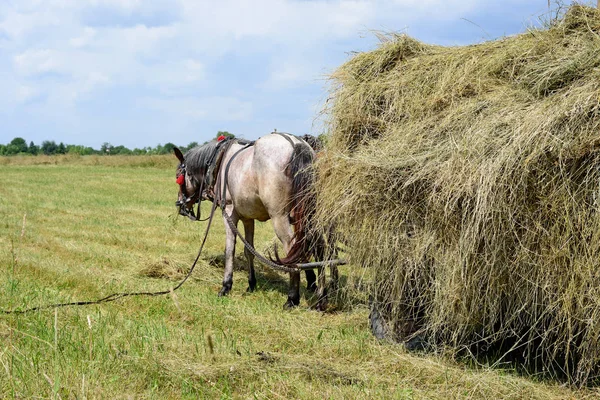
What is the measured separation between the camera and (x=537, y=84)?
381cm

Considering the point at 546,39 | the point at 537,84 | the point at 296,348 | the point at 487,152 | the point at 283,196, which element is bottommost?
the point at 296,348

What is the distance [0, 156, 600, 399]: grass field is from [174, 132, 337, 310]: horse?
1.63ft

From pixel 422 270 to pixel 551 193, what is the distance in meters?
1.05

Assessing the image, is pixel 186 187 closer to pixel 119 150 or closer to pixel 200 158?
pixel 200 158

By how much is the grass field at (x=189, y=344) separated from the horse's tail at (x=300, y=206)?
0.58 meters

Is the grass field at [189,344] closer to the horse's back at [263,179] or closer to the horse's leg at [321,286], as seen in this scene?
the horse's leg at [321,286]

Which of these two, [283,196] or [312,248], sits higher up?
[283,196]

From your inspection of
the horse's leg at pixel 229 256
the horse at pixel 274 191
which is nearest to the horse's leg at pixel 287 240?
the horse at pixel 274 191

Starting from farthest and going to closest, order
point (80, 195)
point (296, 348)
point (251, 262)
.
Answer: point (80, 195), point (251, 262), point (296, 348)

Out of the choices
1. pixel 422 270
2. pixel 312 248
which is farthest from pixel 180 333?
pixel 422 270

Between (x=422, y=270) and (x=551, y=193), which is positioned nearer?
(x=551, y=193)

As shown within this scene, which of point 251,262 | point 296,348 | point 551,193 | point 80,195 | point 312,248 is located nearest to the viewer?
point 551,193

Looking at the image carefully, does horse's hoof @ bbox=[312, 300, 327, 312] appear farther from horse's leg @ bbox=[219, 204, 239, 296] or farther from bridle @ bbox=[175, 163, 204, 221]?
bridle @ bbox=[175, 163, 204, 221]

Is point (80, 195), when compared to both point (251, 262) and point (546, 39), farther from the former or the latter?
point (546, 39)
